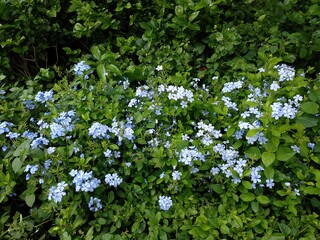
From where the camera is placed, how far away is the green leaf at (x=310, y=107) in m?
2.13

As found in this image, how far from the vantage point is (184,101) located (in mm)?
2330

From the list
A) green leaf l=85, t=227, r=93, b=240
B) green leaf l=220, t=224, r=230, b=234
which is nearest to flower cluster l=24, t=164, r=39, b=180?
green leaf l=85, t=227, r=93, b=240

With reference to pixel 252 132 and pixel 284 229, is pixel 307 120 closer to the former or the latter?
pixel 252 132

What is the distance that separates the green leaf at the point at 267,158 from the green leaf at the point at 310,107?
0.36 meters

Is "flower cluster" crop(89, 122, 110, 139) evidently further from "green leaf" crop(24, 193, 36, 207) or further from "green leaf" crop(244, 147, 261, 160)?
"green leaf" crop(244, 147, 261, 160)

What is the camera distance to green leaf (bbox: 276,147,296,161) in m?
2.02

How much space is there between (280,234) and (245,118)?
658mm

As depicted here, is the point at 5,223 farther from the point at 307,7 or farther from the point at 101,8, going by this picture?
the point at 307,7

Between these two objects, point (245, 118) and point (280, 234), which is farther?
point (245, 118)

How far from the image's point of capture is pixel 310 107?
2.15 metres

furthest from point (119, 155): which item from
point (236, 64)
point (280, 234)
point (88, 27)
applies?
point (88, 27)

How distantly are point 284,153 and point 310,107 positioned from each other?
326 millimetres

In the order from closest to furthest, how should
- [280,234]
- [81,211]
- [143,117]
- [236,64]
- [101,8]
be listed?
[280,234], [81,211], [143,117], [236,64], [101,8]

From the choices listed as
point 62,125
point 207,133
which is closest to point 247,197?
point 207,133
